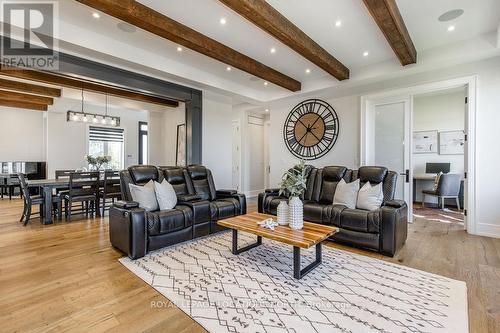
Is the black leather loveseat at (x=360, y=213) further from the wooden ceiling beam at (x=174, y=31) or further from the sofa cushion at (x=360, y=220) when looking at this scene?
the wooden ceiling beam at (x=174, y=31)

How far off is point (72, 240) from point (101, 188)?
1830 millimetres

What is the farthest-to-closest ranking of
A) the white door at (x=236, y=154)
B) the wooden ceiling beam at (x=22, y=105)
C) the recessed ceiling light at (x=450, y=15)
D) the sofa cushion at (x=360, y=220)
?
1. the white door at (x=236, y=154)
2. the wooden ceiling beam at (x=22, y=105)
3. the sofa cushion at (x=360, y=220)
4. the recessed ceiling light at (x=450, y=15)

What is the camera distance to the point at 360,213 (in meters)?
3.19

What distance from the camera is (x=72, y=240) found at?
354cm

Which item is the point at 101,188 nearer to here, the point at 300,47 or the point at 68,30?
the point at 68,30

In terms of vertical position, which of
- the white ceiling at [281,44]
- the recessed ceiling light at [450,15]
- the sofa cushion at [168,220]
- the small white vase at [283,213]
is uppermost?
the recessed ceiling light at [450,15]

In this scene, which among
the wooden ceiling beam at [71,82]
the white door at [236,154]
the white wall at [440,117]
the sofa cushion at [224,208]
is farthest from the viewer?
the white door at [236,154]

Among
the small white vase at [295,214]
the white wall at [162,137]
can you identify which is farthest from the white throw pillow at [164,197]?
the white wall at [162,137]

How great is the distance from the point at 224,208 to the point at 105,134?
6846mm

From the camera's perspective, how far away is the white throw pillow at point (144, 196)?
10.9 ft

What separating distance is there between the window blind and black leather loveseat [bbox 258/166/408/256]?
22.4 ft

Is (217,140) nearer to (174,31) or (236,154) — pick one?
(236,154)

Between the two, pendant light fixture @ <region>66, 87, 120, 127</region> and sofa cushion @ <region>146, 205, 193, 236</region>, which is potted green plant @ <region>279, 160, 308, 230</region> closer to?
sofa cushion @ <region>146, 205, 193, 236</region>

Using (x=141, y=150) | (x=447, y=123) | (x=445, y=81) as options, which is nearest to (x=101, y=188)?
(x=141, y=150)
